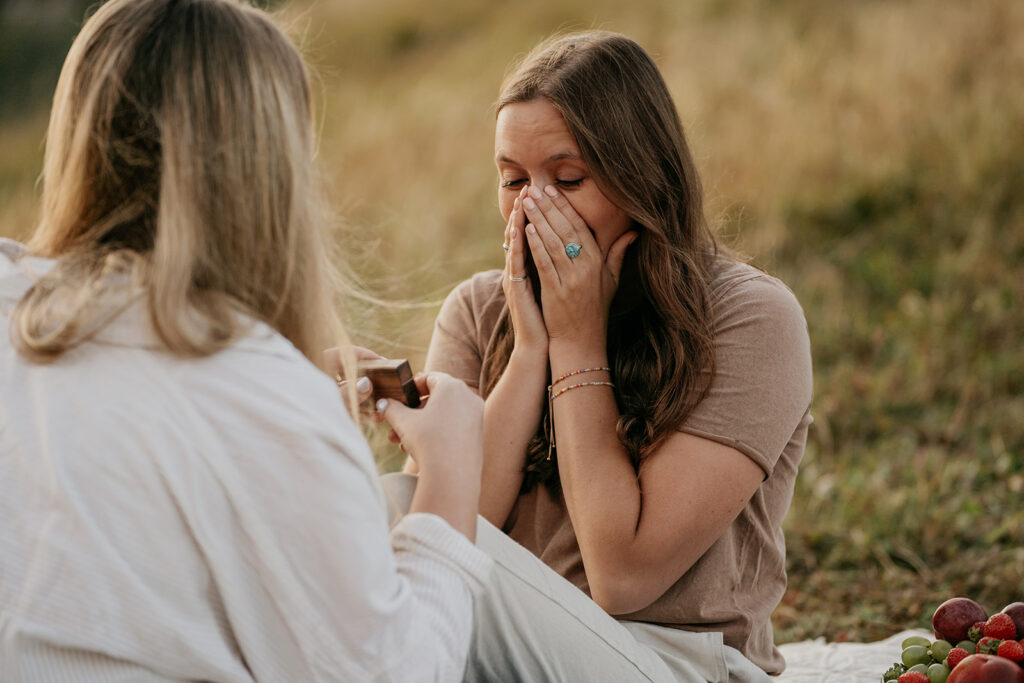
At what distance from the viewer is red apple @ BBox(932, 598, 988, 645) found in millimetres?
2646

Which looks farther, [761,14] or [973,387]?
[761,14]

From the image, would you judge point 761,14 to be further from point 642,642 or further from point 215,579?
point 215,579

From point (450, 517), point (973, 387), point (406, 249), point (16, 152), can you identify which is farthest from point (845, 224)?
point (16, 152)

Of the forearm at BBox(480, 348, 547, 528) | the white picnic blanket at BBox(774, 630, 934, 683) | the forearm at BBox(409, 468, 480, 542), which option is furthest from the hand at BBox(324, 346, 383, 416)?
the white picnic blanket at BBox(774, 630, 934, 683)

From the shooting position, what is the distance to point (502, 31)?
41.3ft

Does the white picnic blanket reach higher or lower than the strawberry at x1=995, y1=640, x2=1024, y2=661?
lower

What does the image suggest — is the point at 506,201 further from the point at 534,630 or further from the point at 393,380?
the point at 534,630

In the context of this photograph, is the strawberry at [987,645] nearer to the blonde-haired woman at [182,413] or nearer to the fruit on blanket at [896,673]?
the fruit on blanket at [896,673]

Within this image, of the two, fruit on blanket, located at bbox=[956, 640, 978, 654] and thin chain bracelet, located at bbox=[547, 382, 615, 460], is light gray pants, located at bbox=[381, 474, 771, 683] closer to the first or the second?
thin chain bracelet, located at bbox=[547, 382, 615, 460]

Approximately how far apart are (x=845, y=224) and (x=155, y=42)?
261 inches

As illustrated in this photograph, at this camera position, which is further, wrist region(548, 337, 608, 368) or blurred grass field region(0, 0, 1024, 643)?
blurred grass field region(0, 0, 1024, 643)

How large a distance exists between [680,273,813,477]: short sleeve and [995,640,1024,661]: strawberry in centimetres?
66

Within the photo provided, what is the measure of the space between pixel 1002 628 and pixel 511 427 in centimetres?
129

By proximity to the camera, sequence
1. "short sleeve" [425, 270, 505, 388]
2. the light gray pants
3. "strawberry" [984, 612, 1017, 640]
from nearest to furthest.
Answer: the light gray pants < "strawberry" [984, 612, 1017, 640] < "short sleeve" [425, 270, 505, 388]
